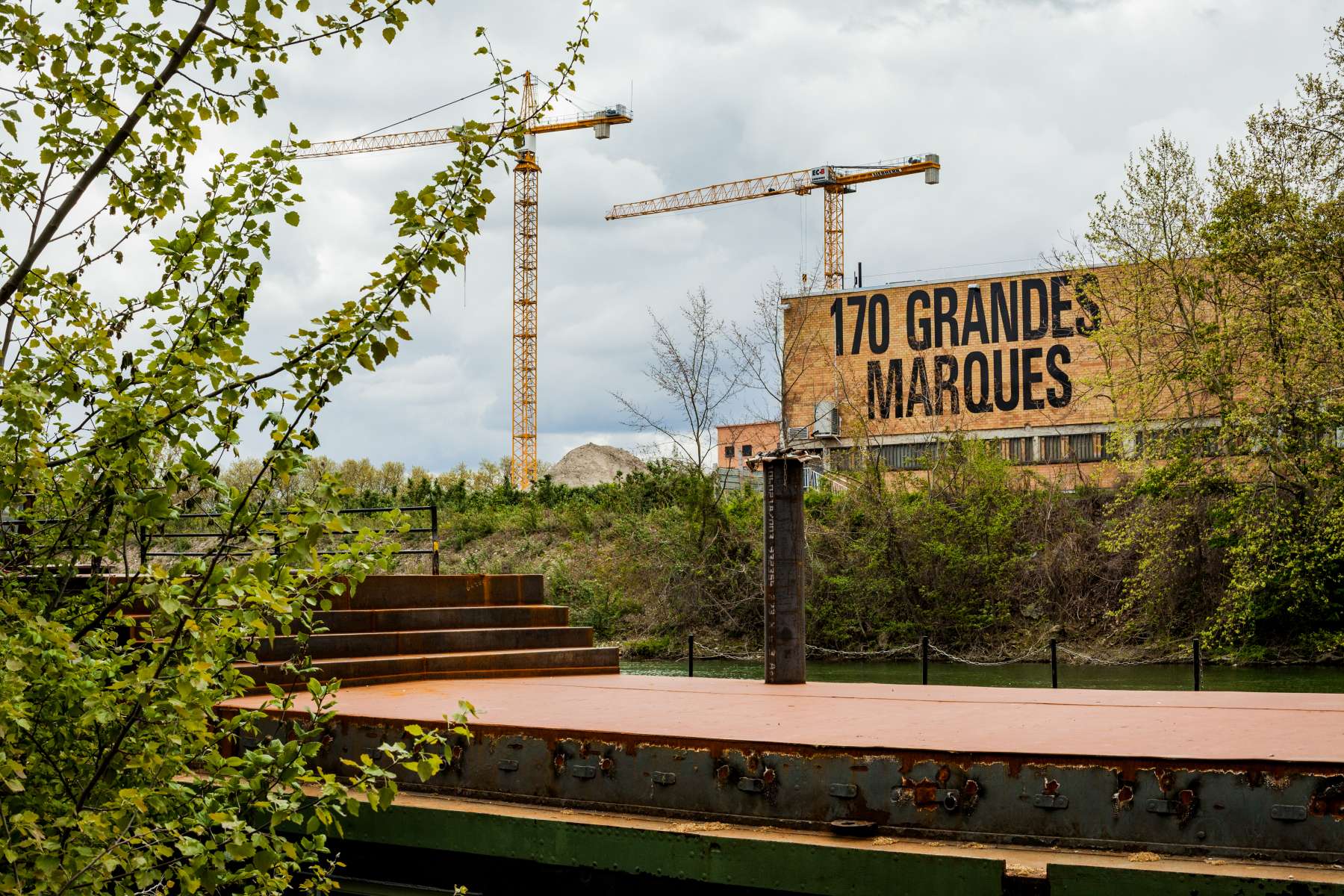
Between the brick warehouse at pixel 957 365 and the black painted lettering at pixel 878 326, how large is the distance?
0.04m

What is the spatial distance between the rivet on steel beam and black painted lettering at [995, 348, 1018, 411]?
4357cm

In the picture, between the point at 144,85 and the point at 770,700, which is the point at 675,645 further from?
the point at 144,85

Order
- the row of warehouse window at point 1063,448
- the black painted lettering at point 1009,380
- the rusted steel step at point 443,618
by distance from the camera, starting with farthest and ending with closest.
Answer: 1. the black painted lettering at point 1009,380
2. the row of warehouse window at point 1063,448
3. the rusted steel step at point 443,618

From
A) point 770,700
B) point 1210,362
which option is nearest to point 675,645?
point 1210,362

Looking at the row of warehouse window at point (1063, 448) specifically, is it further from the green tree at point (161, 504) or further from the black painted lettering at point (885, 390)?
the green tree at point (161, 504)

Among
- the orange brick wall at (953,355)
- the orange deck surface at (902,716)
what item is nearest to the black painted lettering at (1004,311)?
the orange brick wall at (953,355)

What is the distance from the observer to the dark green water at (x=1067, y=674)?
22562 millimetres

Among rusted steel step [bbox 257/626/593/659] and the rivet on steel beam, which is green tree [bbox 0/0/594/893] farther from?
rusted steel step [bbox 257/626/593/659]

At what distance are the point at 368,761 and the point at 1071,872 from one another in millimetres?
2628

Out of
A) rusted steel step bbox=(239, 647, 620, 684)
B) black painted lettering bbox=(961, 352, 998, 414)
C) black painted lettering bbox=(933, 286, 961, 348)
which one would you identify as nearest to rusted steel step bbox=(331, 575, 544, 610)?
rusted steel step bbox=(239, 647, 620, 684)

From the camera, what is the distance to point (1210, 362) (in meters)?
25.2

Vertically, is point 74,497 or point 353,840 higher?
point 74,497

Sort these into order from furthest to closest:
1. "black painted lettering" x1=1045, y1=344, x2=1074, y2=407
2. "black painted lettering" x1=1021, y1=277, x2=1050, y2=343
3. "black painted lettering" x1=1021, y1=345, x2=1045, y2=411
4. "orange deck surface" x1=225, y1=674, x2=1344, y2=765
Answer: "black painted lettering" x1=1021, y1=345, x2=1045, y2=411, "black painted lettering" x1=1021, y1=277, x2=1050, y2=343, "black painted lettering" x1=1045, y1=344, x2=1074, y2=407, "orange deck surface" x1=225, y1=674, x2=1344, y2=765

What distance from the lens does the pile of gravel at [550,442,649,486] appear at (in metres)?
83.2
